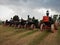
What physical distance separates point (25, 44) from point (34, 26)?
15.1 meters

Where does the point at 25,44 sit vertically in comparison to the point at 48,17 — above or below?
below

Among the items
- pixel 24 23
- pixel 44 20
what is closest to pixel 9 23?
pixel 24 23

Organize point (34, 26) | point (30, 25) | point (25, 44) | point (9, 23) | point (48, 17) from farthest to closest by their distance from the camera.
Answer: point (9, 23) → point (30, 25) → point (34, 26) → point (48, 17) → point (25, 44)

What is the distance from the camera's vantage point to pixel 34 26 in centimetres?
2552

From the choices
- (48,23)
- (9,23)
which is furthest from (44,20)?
(9,23)

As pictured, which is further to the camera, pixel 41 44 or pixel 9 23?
pixel 9 23

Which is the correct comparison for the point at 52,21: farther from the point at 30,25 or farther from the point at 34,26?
the point at 30,25

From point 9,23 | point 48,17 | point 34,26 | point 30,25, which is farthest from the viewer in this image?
point 9,23

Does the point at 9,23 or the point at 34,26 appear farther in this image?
the point at 9,23

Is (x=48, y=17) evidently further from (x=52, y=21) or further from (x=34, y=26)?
(x=34, y=26)

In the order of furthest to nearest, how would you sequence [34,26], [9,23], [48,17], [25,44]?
[9,23] < [34,26] < [48,17] < [25,44]

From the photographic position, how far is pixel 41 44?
10648 mm

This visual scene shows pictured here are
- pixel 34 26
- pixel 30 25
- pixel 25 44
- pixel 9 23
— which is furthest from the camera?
pixel 9 23

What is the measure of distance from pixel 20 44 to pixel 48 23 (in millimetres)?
10926
